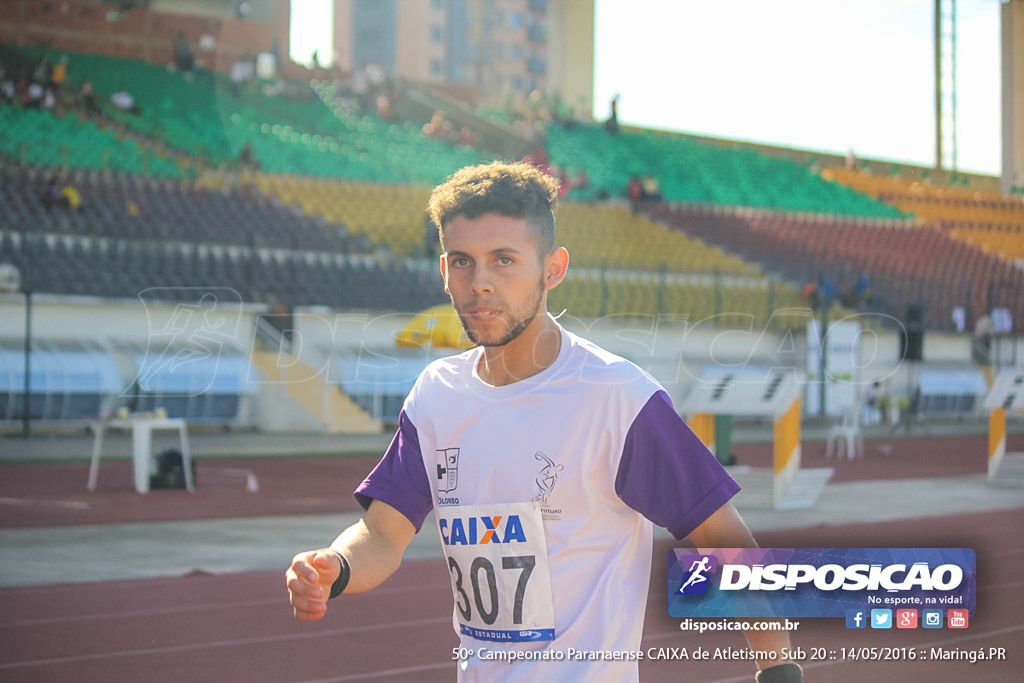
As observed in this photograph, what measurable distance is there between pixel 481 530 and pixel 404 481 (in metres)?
0.29

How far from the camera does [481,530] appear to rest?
2.63 metres

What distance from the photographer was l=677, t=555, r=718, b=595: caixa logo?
2457 millimetres

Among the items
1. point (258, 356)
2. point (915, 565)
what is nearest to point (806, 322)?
point (258, 356)

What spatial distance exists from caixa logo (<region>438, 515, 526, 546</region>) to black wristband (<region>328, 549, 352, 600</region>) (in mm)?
232

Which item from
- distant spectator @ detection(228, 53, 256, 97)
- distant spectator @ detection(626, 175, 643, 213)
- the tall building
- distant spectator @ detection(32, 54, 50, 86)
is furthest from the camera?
the tall building

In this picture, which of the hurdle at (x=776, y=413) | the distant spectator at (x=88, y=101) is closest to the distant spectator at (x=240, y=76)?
the distant spectator at (x=88, y=101)

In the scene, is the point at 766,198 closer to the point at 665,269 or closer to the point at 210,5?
the point at 665,269

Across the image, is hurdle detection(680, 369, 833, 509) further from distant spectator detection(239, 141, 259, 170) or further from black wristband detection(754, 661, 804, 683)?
distant spectator detection(239, 141, 259, 170)

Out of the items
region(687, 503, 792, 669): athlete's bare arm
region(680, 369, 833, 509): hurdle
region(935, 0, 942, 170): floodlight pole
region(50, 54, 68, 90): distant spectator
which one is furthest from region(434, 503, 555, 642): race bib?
region(935, 0, 942, 170): floodlight pole

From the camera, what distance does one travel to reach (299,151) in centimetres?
3259

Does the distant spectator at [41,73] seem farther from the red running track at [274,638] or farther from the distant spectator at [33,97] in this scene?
the red running track at [274,638]

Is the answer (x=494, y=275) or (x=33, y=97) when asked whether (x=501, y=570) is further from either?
(x=33, y=97)

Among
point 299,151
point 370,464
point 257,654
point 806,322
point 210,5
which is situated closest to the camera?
point 257,654

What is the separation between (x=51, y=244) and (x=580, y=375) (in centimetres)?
2000
